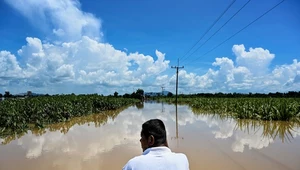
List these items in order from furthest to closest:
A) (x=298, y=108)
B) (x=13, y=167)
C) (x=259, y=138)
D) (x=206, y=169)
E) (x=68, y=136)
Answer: (x=298, y=108) < (x=68, y=136) < (x=259, y=138) < (x=13, y=167) < (x=206, y=169)

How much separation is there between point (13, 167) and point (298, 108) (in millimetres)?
15548

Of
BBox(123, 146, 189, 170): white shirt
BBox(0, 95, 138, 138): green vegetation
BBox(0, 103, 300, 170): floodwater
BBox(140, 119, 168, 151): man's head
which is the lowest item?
BBox(0, 103, 300, 170): floodwater

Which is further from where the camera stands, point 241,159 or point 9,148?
point 9,148

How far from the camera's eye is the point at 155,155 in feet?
6.31

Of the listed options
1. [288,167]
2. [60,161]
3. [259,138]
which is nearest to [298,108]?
[259,138]

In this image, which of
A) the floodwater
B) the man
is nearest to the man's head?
the man

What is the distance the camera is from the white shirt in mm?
1863

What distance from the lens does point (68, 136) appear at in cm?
1016

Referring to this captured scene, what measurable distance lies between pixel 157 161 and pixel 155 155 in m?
0.05

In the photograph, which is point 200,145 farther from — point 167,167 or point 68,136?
point 167,167

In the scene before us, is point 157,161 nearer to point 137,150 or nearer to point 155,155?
point 155,155

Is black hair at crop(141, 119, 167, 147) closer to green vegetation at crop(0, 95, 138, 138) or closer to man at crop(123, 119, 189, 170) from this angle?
man at crop(123, 119, 189, 170)

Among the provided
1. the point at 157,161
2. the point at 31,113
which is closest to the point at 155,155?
the point at 157,161

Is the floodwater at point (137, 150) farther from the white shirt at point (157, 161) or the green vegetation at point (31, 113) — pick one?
the white shirt at point (157, 161)
